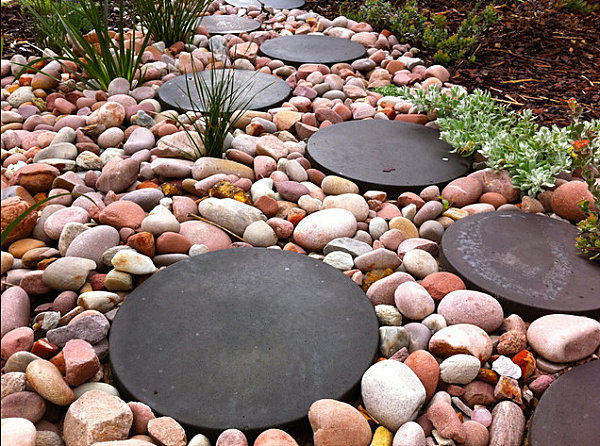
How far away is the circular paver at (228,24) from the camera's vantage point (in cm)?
438

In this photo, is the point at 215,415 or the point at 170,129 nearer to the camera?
the point at 215,415

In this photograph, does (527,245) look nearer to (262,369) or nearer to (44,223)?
(262,369)

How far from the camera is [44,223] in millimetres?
2064

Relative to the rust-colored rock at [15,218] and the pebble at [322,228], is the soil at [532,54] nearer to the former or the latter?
the pebble at [322,228]

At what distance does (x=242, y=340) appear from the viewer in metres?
1.61

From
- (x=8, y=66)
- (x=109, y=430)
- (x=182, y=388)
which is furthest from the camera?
(x=8, y=66)

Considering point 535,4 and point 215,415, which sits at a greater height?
point 535,4

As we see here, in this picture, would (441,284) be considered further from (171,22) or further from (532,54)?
(171,22)

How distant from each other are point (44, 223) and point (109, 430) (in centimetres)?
100

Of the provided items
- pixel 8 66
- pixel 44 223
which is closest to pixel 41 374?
pixel 44 223

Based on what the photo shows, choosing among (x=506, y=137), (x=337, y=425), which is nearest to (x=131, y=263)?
(x=337, y=425)

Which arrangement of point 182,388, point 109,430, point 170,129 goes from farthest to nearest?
point 170,129 < point 182,388 < point 109,430

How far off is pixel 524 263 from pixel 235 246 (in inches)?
39.6

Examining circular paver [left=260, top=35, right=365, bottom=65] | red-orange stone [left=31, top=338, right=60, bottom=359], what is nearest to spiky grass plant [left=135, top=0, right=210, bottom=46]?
circular paver [left=260, top=35, right=365, bottom=65]
